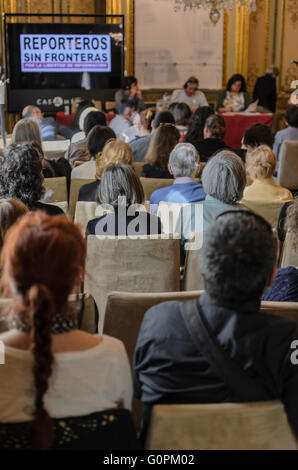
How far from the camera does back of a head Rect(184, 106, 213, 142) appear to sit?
20.9 ft

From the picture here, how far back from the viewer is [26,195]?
3406mm

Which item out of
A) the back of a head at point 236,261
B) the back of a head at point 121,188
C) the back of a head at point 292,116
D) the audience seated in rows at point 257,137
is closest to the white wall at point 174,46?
the back of a head at point 292,116

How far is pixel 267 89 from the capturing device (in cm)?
1077

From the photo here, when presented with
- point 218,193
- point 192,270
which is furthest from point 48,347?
point 218,193

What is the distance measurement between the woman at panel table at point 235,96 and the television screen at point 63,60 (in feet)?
5.80

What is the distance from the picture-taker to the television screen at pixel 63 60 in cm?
963

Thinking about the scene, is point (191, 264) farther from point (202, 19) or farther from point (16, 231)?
point (202, 19)

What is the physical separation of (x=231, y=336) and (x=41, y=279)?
50 centimetres

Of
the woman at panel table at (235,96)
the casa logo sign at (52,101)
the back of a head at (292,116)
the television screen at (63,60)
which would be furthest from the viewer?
the woman at panel table at (235,96)

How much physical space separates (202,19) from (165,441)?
407 inches

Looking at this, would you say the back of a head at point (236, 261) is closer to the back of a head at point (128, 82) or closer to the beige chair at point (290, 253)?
the beige chair at point (290, 253)

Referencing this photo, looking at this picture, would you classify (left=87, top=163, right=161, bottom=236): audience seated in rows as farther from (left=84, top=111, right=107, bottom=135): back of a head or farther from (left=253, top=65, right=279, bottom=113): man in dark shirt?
(left=253, top=65, right=279, bottom=113): man in dark shirt

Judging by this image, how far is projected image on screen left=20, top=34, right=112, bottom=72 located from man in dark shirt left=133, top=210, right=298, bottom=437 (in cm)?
864

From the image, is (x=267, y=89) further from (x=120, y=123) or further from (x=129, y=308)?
(x=129, y=308)
